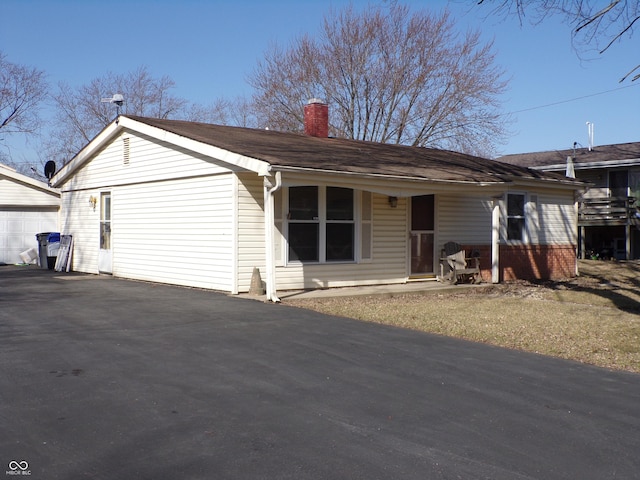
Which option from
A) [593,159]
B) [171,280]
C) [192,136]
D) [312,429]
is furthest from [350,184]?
[593,159]

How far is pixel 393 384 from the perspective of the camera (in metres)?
6.68

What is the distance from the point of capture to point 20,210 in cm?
2306

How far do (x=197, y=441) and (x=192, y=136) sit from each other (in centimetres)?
1021

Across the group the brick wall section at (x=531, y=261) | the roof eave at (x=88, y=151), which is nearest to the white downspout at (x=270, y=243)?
the roof eave at (x=88, y=151)

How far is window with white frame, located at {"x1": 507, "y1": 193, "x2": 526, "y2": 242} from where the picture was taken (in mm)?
19141

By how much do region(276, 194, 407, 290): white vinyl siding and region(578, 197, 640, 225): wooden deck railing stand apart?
40.2ft

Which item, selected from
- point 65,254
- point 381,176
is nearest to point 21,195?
point 65,254

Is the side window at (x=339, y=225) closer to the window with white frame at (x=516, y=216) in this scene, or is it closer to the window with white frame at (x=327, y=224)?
the window with white frame at (x=327, y=224)

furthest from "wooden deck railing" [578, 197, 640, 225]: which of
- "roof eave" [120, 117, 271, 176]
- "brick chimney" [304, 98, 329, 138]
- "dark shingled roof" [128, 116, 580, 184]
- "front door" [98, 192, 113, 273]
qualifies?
"front door" [98, 192, 113, 273]

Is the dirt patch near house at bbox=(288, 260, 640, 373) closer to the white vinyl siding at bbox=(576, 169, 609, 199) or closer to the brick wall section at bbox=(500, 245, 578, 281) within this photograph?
the brick wall section at bbox=(500, 245, 578, 281)

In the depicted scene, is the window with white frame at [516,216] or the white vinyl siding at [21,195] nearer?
the window with white frame at [516,216]

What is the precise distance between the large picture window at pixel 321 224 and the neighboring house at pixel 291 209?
0.09 feet

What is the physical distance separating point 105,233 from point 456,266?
970 centimetres

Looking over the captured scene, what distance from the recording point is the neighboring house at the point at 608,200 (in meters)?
25.8
